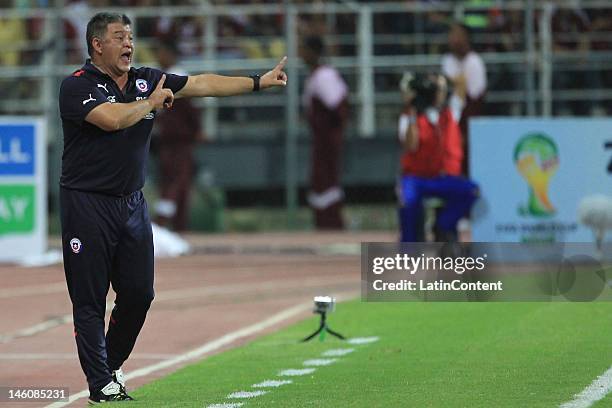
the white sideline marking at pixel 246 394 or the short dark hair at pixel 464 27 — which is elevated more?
the short dark hair at pixel 464 27

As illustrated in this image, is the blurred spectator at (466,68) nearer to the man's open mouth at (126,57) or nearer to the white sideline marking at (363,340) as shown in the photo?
the white sideline marking at (363,340)

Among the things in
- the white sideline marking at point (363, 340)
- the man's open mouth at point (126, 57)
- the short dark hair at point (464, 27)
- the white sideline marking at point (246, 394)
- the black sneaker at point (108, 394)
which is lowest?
the white sideline marking at point (363, 340)

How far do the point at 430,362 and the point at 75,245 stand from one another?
2.64 m

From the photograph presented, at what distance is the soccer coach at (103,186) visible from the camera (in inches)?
332

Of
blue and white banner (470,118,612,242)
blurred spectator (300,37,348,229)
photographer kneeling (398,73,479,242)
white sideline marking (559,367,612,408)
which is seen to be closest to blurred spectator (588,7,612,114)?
blurred spectator (300,37,348,229)

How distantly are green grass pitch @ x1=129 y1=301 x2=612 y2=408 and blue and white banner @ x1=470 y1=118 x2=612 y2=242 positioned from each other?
4724 mm

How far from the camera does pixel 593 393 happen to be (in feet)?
27.1

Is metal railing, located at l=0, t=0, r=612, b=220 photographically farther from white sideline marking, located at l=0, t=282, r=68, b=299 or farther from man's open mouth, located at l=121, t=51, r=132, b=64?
man's open mouth, located at l=121, t=51, r=132, b=64

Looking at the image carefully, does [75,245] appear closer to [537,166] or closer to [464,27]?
[537,166]

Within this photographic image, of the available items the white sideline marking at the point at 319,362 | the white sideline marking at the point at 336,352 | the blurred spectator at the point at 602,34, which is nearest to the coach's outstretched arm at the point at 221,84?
the white sideline marking at the point at 319,362

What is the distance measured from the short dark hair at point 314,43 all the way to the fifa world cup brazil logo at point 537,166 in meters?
5.10

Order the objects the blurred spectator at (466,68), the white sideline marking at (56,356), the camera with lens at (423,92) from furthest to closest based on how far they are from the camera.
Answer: the blurred spectator at (466,68)
the camera with lens at (423,92)
the white sideline marking at (56,356)

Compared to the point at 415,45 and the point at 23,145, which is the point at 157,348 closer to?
the point at 23,145

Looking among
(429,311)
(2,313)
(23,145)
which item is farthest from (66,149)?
(23,145)
